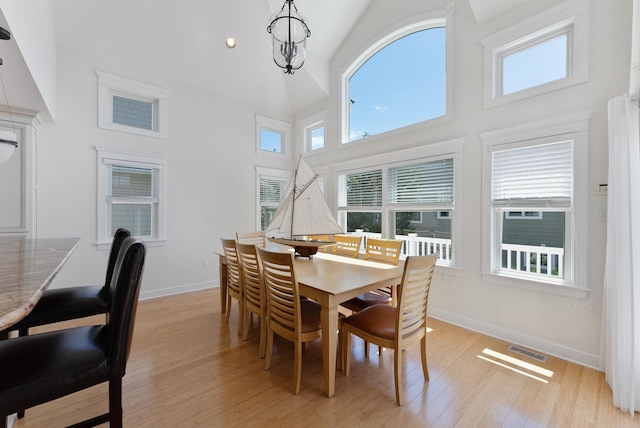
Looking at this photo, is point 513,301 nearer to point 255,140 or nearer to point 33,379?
point 33,379

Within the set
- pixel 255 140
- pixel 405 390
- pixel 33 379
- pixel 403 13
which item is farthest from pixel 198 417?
pixel 403 13

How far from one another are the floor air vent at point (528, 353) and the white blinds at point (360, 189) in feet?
7.88

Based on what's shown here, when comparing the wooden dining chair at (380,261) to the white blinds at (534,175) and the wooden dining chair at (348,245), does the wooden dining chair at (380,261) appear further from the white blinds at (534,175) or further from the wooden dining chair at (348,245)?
the white blinds at (534,175)

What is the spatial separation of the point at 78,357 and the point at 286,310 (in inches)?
48.3

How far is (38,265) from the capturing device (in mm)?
1213

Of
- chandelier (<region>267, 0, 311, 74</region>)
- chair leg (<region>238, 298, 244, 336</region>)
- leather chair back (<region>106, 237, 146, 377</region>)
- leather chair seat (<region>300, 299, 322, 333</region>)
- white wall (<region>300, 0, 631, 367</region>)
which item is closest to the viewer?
leather chair back (<region>106, 237, 146, 377</region>)

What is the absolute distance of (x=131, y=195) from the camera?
406 centimetres

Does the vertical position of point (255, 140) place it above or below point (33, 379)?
above

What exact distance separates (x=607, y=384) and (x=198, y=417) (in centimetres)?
308

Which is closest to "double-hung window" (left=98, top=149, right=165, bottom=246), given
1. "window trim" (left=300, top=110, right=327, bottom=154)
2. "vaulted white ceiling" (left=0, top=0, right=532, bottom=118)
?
"vaulted white ceiling" (left=0, top=0, right=532, bottom=118)

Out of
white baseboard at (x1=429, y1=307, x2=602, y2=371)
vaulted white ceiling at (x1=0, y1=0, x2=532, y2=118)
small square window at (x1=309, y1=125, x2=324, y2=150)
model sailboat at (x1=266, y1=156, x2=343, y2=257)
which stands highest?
vaulted white ceiling at (x1=0, y1=0, x2=532, y2=118)

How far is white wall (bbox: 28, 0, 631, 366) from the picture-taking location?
2.35m

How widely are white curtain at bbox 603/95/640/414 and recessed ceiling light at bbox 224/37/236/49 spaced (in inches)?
188

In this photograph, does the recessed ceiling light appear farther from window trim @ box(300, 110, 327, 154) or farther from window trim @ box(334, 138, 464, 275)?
window trim @ box(334, 138, 464, 275)
